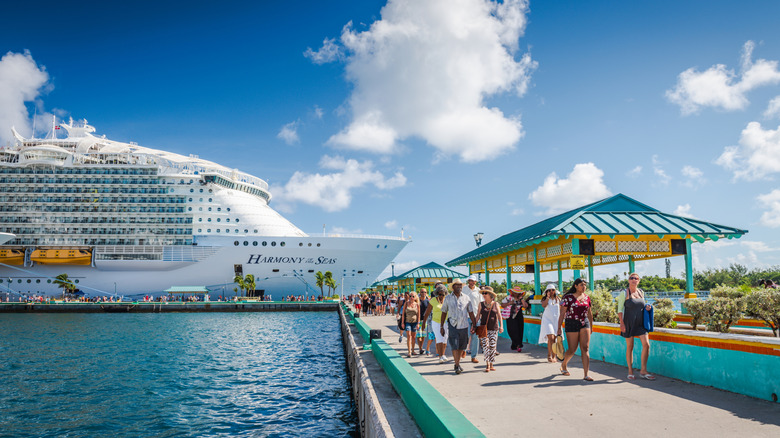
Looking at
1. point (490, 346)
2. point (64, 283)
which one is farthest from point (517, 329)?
point (64, 283)

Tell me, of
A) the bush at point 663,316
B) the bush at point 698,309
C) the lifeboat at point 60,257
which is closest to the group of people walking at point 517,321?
the bush at point 663,316

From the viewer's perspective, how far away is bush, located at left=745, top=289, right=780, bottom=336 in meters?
8.12

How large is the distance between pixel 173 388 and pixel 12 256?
54.6m

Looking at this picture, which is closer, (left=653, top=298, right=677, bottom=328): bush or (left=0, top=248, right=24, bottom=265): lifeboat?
(left=653, top=298, right=677, bottom=328): bush

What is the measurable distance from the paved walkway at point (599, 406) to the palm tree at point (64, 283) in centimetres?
5787

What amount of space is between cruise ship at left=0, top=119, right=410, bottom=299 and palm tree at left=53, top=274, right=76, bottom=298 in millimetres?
575

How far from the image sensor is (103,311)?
47.8 metres

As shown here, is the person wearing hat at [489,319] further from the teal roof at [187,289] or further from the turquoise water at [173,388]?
the teal roof at [187,289]

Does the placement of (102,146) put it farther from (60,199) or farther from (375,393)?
(375,393)

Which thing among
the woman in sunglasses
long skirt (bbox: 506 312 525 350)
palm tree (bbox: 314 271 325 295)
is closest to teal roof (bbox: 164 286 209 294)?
palm tree (bbox: 314 271 325 295)

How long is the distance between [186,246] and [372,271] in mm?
19888

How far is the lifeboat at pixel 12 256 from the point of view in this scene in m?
54.0

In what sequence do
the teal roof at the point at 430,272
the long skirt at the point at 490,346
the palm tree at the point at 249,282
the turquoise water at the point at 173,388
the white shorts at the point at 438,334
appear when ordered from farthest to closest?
the palm tree at the point at 249,282
the teal roof at the point at 430,272
the turquoise water at the point at 173,388
the white shorts at the point at 438,334
the long skirt at the point at 490,346

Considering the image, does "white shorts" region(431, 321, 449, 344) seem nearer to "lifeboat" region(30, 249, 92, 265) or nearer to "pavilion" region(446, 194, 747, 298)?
"pavilion" region(446, 194, 747, 298)
